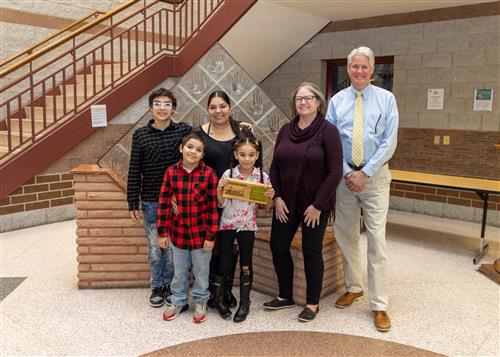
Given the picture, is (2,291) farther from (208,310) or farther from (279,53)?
(279,53)

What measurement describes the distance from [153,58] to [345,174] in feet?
13.0

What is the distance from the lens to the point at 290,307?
2844 mm

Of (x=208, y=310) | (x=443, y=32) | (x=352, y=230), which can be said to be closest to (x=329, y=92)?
(x=443, y=32)

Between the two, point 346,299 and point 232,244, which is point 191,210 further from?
point 346,299

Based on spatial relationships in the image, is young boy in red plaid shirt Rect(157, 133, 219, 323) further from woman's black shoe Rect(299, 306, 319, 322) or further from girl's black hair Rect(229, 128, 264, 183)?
woman's black shoe Rect(299, 306, 319, 322)

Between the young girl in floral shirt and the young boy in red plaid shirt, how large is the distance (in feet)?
0.29

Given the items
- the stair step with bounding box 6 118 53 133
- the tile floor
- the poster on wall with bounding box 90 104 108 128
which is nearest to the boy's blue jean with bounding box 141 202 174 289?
the tile floor

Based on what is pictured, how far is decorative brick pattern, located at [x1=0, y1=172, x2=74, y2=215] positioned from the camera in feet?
15.2

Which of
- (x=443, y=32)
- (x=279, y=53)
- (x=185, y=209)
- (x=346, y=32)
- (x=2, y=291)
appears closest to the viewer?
(x=185, y=209)

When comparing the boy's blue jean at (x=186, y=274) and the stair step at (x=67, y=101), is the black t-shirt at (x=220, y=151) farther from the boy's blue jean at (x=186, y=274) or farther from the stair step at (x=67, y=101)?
the stair step at (x=67, y=101)

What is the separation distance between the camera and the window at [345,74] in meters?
5.96

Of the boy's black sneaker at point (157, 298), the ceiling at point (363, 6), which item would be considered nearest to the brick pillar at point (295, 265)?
the boy's black sneaker at point (157, 298)

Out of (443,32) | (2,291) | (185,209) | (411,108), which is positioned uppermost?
(443,32)

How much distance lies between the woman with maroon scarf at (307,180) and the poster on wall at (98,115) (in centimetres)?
325
